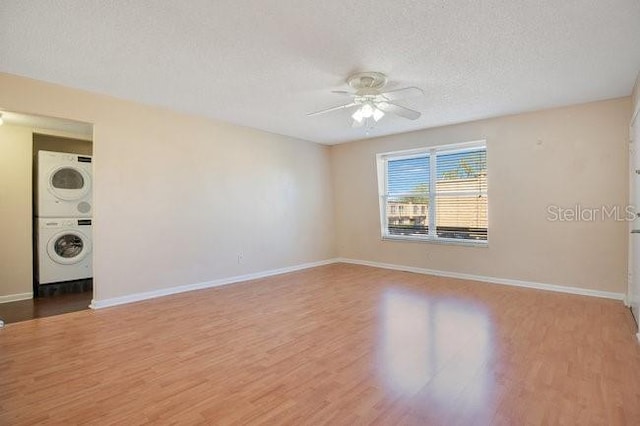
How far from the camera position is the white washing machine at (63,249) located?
4.49 metres

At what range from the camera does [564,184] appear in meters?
4.32

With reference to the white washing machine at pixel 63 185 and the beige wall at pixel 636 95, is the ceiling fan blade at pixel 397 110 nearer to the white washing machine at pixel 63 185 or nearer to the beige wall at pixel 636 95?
the beige wall at pixel 636 95

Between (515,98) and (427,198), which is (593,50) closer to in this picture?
(515,98)

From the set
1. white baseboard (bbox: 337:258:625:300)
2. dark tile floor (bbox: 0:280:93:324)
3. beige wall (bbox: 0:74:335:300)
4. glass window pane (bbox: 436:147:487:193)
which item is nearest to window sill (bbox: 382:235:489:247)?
white baseboard (bbox: 337:258:625:300)

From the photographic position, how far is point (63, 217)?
4.65m

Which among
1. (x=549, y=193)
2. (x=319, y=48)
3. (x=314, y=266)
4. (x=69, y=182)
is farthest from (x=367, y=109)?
(x=69, y=182)

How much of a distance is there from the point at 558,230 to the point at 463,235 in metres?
1.31

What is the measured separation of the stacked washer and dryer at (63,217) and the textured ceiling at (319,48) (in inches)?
66.0

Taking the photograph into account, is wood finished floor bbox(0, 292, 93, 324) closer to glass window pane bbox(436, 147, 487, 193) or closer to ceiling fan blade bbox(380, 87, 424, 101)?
ceiling fan blade bbox(380, 87, 424, 101)

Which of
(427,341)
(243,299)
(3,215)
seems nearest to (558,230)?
(427,341)

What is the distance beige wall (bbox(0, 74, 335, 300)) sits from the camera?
383 cm

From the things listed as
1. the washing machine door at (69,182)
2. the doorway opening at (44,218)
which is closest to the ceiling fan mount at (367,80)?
the doorway opening at (44,218)

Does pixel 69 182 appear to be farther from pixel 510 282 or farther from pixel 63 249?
pixel 510 282

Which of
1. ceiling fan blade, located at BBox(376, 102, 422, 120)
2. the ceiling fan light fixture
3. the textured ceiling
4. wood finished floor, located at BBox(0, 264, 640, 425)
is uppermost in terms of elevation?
the textured ceiling
